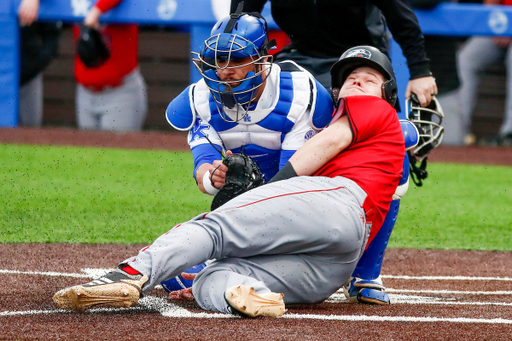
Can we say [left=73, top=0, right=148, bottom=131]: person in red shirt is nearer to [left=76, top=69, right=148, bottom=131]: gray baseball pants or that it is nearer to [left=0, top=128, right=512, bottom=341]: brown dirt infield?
[left=76, top=69, right=148, bottom=131]: gray baseball pants

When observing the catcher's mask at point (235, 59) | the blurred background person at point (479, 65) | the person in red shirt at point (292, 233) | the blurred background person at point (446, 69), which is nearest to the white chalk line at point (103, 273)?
the person in red shirt at point (292, 233)

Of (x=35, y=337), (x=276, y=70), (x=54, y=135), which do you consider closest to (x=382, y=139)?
(x=276, y=70)

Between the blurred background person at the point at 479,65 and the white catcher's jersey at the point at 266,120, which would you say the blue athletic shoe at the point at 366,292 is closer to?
the white catcher's jersey at the point at 266,120

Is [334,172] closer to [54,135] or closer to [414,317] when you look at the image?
[414,317]

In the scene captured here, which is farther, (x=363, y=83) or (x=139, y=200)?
(x=139, y=200)

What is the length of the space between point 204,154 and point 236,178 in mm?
346

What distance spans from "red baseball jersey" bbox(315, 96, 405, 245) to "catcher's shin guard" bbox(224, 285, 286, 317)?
1.96ft

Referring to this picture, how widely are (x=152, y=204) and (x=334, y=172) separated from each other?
144 inches

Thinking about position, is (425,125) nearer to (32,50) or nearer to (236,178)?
(236,178)

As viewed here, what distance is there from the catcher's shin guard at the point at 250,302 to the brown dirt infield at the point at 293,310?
52 millimetres

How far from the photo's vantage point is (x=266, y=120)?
3619mm

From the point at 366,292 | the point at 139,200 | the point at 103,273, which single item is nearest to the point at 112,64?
the point at 139,200

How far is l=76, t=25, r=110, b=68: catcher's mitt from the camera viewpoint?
31.3ft

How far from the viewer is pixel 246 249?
309 cm
